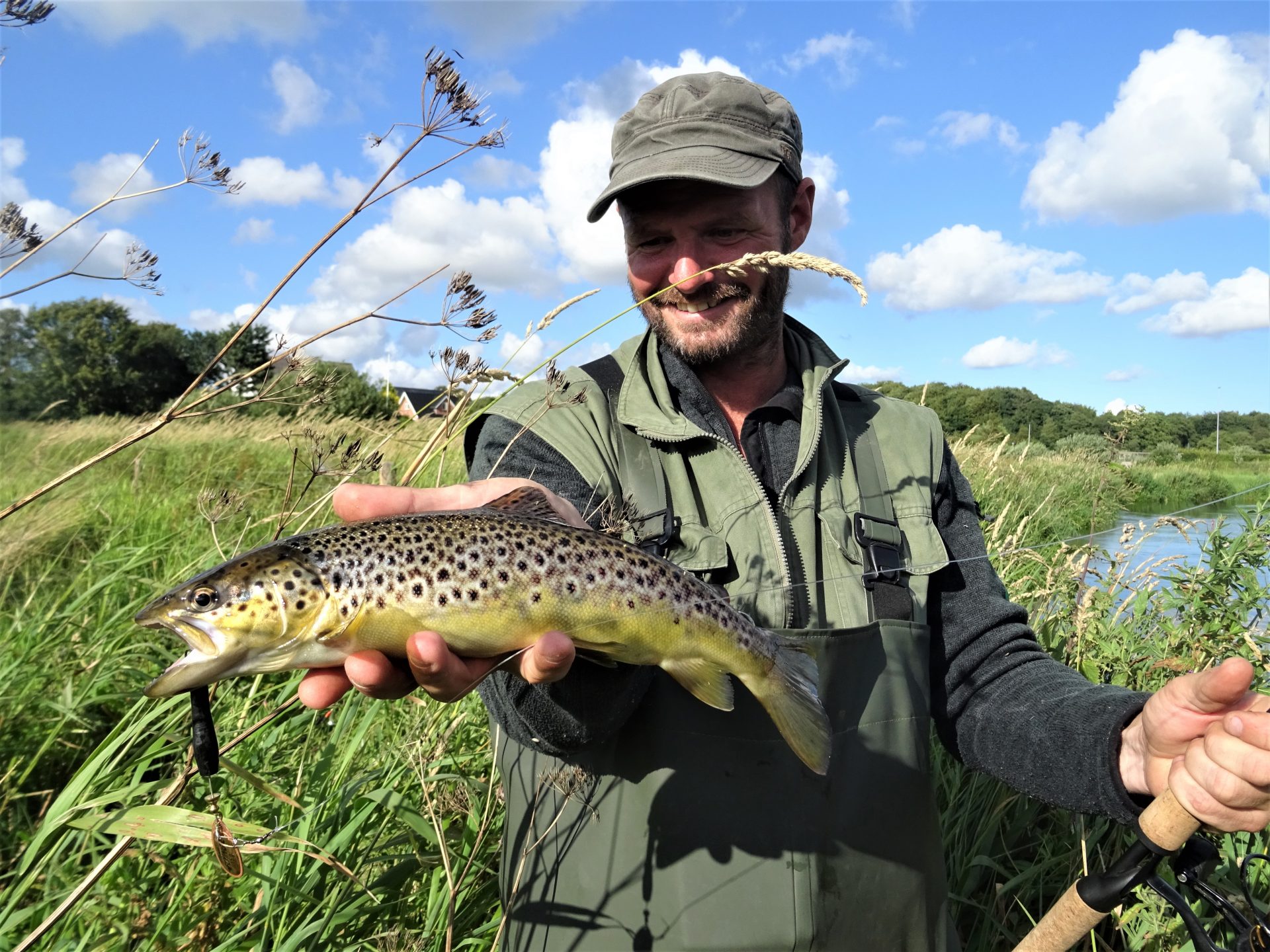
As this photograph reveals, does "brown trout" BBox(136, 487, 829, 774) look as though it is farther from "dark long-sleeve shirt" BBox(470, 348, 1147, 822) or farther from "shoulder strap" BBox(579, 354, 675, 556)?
"shoulder strap" BBox(579, 354, 675, 556)

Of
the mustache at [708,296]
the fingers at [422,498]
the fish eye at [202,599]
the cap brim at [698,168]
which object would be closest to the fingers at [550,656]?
the fingers at [422,498]

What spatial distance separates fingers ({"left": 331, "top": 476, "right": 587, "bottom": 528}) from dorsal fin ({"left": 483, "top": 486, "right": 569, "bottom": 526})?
3 centimetres

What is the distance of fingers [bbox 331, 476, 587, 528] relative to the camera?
203 centimetres

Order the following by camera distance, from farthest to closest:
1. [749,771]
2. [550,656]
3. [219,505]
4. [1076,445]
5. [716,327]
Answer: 1. [1076,445]
2. [716,327]
3. [749,771]
4. [219,505]
5. [550,656]

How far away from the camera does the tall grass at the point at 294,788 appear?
248 centimetres

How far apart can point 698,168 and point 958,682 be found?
2.13 meters

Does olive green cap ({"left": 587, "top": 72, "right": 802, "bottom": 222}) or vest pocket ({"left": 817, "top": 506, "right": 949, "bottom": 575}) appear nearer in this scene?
vest pocket ({"left": 817, "top": 506, "right": 949, "bottom": 575})

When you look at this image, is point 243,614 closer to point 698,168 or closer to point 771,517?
point 771,517

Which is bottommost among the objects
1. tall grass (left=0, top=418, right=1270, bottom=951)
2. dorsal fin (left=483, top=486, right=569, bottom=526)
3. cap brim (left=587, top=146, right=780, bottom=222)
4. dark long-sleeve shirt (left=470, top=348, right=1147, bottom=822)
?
tall grass (left=0, top=418, right=1270, bottom=951)

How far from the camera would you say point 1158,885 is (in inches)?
81.1

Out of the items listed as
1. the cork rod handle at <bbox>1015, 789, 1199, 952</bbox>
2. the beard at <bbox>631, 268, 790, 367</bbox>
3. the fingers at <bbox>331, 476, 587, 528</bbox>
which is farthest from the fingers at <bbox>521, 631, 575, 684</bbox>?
the beard at <bbox>631, 268, 790, 367</bbox>

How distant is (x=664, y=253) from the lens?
3471 millimetres

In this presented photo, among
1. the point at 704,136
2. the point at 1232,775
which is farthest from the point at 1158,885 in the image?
the point at 704,136

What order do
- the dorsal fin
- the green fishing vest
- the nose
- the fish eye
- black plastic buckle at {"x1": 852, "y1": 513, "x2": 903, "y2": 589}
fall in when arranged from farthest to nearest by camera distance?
the nose → black plastic buckle at {"x1": 852, "y1": 513, "x2": 903, "y2": 589} → the green fishing vest → the dorsal fin → the fish eye
